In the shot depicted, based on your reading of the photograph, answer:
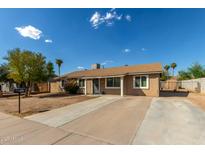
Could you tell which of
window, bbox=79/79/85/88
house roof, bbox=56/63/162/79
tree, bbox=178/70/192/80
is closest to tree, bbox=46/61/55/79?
window, bbox=79/79/85/88

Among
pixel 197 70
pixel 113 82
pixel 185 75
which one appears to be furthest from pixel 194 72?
pixel 113 82

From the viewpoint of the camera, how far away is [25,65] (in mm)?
15312

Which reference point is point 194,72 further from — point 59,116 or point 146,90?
point 59,116

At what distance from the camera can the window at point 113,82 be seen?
15.4 metres

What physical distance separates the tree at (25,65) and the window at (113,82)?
9.05 m

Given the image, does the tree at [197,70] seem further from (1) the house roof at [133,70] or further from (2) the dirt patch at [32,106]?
(2) the dirt patch at [32,106]

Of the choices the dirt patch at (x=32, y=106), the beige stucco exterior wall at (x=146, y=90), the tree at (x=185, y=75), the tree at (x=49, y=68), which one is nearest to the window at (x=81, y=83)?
the tree at (x=49, y=68)

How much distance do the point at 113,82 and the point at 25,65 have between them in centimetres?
1145

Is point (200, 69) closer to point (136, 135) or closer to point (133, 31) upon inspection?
point (133, 31)

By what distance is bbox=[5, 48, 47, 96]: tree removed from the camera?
14.9 m

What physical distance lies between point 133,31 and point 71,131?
1612 centimetres

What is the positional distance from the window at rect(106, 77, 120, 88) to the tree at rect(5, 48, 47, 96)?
29.7ft

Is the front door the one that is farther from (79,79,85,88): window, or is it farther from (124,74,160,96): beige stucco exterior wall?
(124,74,160,96): beige stucco exterior wall
